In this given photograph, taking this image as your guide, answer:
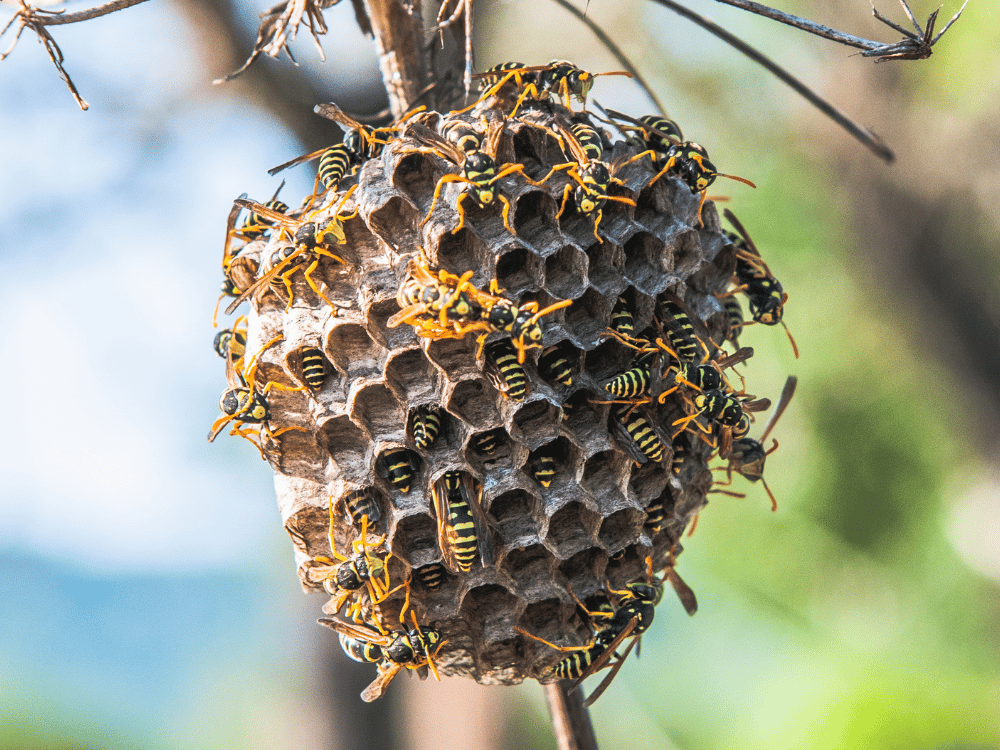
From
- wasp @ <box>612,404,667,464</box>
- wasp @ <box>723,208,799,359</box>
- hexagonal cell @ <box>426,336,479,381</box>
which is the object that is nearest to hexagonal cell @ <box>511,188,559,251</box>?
hexagonal cell @ <box>426,336,479,381</box>

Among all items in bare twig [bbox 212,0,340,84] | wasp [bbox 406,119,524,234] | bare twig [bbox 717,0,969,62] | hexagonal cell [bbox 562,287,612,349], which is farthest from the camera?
hexagonal cell [bbox 562,287,612,349]

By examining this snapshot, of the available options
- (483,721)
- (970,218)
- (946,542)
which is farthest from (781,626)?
(970,218)

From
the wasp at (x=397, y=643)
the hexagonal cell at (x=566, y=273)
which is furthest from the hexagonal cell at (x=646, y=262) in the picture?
the wasp at (x=397, y=643)

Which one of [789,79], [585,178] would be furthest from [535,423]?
[789,79]

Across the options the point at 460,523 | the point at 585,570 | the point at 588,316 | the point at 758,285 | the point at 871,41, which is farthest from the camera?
the point at 758,285

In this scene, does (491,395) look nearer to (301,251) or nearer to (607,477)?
(607,477)

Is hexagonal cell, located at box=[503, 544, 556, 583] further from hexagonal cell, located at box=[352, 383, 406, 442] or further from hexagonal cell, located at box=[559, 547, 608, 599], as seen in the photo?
hexagonal cell, located at box=[352, 383, 406, 442]

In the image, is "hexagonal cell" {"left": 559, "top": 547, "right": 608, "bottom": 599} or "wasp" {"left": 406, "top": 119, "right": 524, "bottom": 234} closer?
"wasp" {"left": 406, "top": 119, "right": 524, "bottom": 234}
